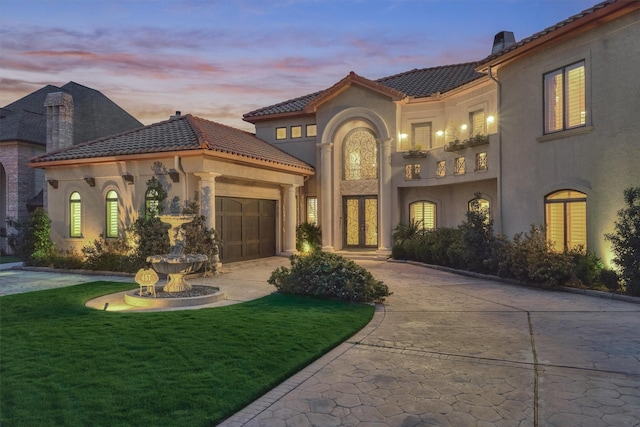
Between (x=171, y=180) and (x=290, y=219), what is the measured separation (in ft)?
21.4

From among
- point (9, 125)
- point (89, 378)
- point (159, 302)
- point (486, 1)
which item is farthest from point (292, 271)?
point (9, 125)

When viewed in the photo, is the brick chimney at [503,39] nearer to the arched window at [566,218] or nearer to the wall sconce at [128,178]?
the arched window at [566,218]

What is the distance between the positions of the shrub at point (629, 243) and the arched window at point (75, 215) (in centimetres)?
1681

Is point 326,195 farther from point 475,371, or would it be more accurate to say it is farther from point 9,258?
point 475,371

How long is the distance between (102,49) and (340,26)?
854 centimetres

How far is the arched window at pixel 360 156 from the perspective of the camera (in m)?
21.0

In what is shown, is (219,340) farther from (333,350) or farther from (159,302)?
(159,302)

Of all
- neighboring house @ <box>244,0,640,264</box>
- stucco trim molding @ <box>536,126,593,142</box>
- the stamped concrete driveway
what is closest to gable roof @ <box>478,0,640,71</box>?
neighboring house @ <box>244,0,640,264</box>

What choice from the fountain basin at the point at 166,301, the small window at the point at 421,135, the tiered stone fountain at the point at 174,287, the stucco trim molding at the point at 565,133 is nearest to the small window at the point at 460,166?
the small window at the point at 421,135

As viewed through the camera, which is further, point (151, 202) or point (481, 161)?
point (481, 161)

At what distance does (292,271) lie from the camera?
35.5 feet

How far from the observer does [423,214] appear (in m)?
20.7

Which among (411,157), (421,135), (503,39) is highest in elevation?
(503,39)

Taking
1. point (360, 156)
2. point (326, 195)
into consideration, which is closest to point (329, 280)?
point (326, 195)
